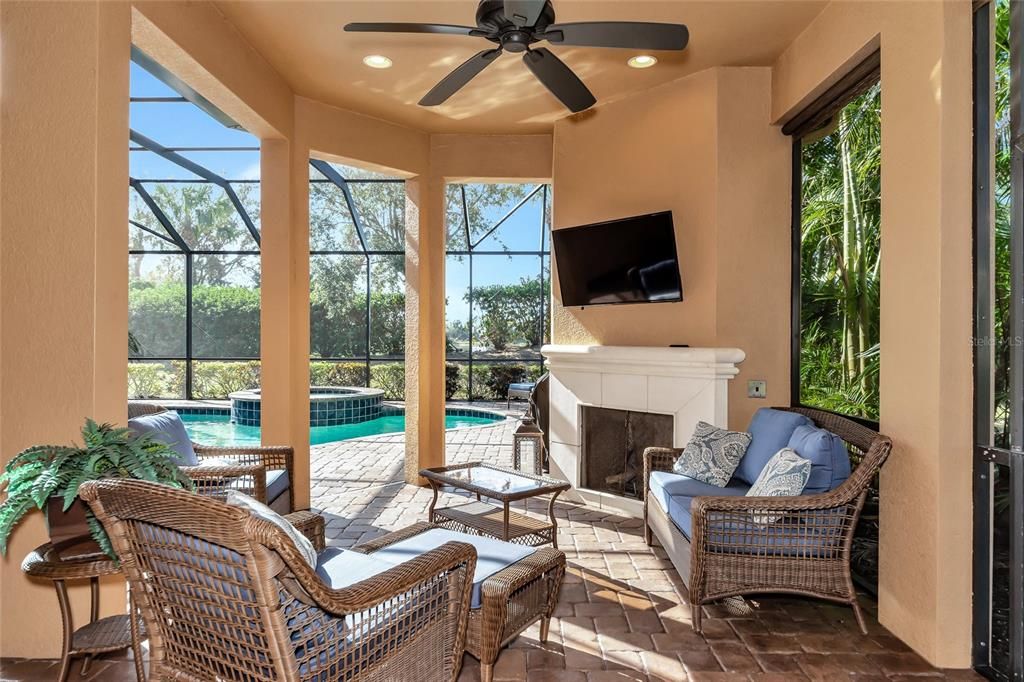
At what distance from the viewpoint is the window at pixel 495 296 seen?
11.6 meters

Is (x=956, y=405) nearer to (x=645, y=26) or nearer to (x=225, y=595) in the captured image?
(x=645, y=26)

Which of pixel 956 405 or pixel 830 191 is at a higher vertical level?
pixel 830 191

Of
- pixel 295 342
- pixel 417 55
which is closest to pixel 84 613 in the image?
pixel 295 342

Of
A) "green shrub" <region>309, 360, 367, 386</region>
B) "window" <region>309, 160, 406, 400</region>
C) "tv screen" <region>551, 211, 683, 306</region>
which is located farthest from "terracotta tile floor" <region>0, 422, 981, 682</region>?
"window" <region>309, 160, 406, 400</region>

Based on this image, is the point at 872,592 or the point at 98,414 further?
the point at 872,592

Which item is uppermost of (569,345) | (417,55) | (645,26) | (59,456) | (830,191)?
(417,55)

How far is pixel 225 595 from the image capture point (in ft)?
5.10

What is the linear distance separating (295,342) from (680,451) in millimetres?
2969

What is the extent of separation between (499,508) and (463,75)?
259 cm

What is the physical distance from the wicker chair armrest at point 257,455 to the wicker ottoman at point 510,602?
1367 mm

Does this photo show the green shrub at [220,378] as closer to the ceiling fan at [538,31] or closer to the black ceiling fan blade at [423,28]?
the black ceiling fan blade at [423,28]

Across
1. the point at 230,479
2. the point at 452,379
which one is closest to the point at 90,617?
the point at 230,479

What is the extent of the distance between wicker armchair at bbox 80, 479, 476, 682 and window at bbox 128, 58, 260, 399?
8587mm

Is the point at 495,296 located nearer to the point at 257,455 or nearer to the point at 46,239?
the point at 257,455
